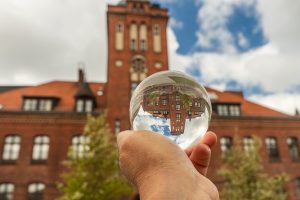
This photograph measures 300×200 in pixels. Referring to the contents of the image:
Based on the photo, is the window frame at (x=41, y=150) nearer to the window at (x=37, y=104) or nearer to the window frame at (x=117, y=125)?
the window at (x=37, y=104)

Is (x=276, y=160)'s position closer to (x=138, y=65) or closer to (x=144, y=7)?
(x=138, y=65)

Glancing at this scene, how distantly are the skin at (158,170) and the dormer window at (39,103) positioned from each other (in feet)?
70.4

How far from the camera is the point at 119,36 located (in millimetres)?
23281

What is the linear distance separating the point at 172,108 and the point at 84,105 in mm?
20709

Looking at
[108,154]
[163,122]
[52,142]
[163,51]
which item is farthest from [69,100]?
[163,122]

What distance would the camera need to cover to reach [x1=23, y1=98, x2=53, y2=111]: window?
21.9 meters

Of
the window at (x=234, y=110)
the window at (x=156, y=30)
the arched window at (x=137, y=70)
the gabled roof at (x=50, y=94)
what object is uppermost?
the window at (x=156, y=30)

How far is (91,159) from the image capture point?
46.5 ft

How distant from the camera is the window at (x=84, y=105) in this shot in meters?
22.0

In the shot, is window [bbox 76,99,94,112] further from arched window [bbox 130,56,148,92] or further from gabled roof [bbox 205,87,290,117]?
gabled roof [bbox 205,87,290,117]

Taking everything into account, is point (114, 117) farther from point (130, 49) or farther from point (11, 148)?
point (11, 148)

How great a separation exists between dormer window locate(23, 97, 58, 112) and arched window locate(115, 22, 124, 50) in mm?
5820

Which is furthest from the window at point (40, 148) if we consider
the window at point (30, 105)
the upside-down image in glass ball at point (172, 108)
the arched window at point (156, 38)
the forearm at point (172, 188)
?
the forearm at point (172, 188)

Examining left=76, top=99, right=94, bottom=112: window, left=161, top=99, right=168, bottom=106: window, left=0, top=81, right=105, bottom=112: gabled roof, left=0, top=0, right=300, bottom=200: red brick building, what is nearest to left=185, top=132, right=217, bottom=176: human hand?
left=161, top=99, right=168, bottom=106: window
